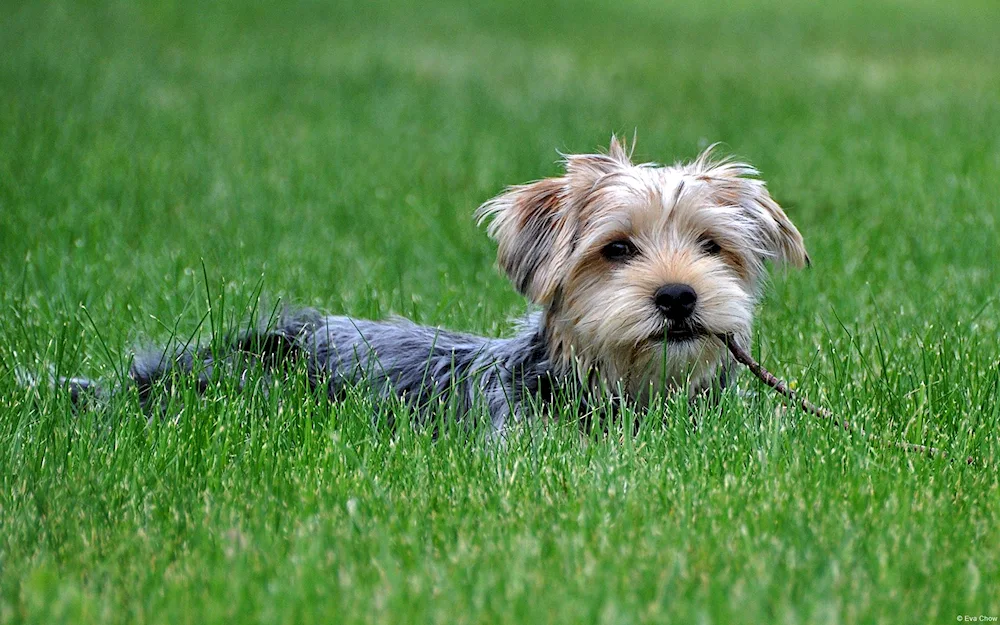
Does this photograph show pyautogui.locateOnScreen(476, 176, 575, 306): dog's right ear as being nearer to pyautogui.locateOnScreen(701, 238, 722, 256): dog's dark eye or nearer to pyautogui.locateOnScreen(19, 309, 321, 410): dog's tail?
pyautogui.locateOnScreen(701, 238, 722, 256): dog's dark eye

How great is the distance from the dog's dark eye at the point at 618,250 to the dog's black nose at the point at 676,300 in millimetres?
343

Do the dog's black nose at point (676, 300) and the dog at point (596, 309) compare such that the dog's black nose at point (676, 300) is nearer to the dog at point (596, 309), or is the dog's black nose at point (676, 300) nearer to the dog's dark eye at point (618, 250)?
the dog at point (596, 309)

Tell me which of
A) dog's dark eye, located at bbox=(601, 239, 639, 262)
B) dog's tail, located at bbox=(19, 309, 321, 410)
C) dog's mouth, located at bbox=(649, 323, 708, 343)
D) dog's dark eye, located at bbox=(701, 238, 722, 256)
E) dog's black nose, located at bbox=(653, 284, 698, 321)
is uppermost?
dog's dark eye, located at bbox=(701, 238, 722, 256)

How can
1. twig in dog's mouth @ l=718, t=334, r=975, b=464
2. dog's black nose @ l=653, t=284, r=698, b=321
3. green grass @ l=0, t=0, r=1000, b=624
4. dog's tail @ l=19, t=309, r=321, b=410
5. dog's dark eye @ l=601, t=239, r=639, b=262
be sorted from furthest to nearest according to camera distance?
1. dog's tail @ l=19, t=309, r=321, b=410
2. dog's dark eye @ l=601, t=239, r=639, b=262
3. dog's black nose @ l=653, t=284, r=698, b=321
4. twig in dog's mouth @ l=718, t=334, r=975, b=464
5. green grass @ l=0, t=0, r=1000, b=624

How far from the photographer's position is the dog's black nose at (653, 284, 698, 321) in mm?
4391

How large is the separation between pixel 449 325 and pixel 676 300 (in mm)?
2156

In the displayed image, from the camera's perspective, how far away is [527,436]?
170 inches

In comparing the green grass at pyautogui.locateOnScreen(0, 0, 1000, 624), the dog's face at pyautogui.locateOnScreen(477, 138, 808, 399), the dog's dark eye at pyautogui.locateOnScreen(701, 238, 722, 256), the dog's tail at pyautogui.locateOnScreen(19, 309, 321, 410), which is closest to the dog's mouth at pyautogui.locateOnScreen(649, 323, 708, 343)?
the dog's face at pyautogui.locateOnScreen(477, 138, 808, 399)

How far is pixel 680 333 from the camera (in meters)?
4.48

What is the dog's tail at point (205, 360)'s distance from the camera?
502 centimetres

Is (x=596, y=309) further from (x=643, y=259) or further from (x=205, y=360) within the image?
(x=205, y=360)

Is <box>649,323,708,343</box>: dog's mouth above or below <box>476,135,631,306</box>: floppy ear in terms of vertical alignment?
below

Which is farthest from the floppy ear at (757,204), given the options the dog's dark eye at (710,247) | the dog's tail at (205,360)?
the dog's tail at (205,360)

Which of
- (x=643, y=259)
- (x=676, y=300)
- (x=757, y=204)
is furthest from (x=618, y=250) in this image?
(x=757, y=204)
